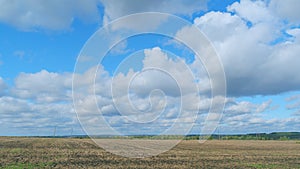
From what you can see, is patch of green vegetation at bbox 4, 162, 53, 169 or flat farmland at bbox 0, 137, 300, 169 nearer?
patch of green vegetation at bbox 4, 162, 53, 169

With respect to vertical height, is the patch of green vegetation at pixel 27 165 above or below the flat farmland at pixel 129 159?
below

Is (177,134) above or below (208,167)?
above

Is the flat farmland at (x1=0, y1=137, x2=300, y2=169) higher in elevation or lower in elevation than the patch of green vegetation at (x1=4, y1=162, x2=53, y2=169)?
higher

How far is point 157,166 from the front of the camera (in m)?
27.5

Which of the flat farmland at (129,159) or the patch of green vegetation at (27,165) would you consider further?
the flat farmland at (129,159)

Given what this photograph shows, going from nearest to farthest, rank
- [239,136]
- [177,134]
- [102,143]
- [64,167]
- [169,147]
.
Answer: [177,134] < [64,167] < [169,147] < [102,143] < [239,136]

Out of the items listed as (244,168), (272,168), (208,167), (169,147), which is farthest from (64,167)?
(169,147)

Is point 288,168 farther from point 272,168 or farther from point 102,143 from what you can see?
point 102,143

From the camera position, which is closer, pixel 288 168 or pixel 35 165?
pixel 35 165

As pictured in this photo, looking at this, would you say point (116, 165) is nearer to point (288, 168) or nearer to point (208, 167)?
point (208, 167)

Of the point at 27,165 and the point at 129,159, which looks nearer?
the point at 27,165

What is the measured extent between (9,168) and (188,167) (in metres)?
13.5

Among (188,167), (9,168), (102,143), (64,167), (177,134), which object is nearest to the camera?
(177,134)

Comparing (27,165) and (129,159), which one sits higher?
(129,159)
